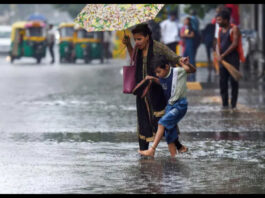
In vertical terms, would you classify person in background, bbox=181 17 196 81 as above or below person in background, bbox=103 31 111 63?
above

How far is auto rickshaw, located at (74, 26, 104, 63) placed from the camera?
41.4 metres

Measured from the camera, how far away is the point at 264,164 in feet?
27.9

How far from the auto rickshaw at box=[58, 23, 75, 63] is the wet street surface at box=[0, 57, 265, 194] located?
82.5 ft

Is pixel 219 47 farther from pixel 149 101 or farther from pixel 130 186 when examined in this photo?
pixel 130 186

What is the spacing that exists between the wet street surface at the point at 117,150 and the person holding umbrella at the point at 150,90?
0.25 meters

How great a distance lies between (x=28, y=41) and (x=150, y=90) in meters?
34.6

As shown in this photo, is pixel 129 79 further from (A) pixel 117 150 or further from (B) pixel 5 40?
(B) pixel 5 40

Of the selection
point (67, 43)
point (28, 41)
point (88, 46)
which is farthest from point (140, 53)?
point (28, 41)

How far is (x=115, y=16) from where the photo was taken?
936 cm

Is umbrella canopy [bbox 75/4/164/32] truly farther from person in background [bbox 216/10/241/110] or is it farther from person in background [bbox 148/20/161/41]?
person in background [bbox 148/20/161/41]

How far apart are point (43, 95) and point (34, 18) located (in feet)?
163

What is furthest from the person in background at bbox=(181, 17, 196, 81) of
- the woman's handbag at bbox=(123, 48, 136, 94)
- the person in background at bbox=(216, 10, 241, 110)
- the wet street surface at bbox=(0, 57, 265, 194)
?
the woman's handbag at bbox=(123, 48, 136, 94)

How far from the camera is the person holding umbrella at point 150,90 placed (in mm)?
9227

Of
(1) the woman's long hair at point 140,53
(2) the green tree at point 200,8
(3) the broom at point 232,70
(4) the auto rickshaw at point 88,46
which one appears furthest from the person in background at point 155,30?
(4) the auto rickshaw at point 88,46
